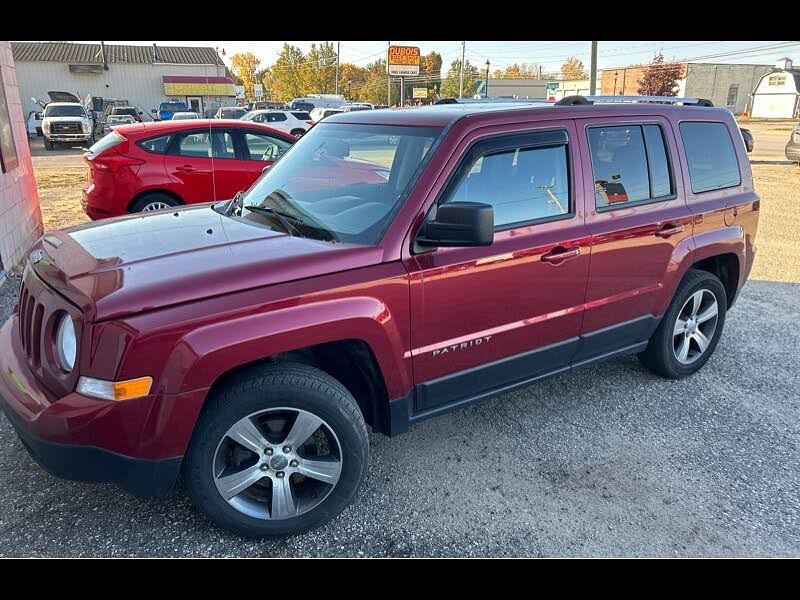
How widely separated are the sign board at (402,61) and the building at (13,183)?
1436 inches

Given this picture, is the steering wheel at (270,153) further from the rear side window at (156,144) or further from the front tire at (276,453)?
the front tire at (276,453)

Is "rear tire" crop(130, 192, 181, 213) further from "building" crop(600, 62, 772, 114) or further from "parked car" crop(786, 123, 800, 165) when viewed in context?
"building" crop(600, 62, 772, 114)

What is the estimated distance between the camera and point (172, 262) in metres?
2.58

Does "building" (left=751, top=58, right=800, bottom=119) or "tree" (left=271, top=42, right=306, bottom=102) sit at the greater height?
"tree" (left=271, top=42, right=306, bottom=102)

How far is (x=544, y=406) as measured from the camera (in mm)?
3990

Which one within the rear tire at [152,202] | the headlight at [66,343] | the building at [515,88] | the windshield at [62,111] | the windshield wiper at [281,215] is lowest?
the rear tire at [152,202]

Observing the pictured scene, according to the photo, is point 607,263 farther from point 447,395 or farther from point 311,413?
point 311,413

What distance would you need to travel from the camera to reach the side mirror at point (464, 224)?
259cm

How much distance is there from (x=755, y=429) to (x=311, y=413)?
2.89m

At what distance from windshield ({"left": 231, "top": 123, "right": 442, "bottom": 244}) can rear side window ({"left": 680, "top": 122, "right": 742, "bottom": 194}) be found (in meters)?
2.07

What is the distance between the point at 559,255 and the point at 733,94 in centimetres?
7866

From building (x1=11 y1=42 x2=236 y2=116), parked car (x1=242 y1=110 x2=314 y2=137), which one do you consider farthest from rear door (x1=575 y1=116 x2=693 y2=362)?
Answer: building (x1=11 y1=42 x2=236 y2=116)

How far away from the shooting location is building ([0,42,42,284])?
6.82 m

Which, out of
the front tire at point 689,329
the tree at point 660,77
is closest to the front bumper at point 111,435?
the front tire at point 689,329
